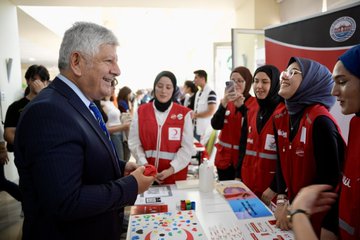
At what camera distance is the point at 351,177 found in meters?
0.97

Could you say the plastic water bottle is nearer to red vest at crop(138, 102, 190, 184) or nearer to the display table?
the display table

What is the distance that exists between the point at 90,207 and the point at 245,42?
3.80m

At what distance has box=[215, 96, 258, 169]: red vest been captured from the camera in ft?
7.57

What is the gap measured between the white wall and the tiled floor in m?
0.44

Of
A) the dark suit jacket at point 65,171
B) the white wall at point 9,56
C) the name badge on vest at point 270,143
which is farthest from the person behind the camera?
the white wall at point 9,56

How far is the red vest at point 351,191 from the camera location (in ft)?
3.11

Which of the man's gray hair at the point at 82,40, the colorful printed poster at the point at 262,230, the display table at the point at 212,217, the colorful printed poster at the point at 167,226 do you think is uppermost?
the man's gray hair at the point at 82,40

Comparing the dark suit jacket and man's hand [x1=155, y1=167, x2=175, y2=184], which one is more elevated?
the dark suit jacket

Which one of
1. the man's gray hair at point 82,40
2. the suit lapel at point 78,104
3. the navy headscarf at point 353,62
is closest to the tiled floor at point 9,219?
the suit lapel at point 78,104

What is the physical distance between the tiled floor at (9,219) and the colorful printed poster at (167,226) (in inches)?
75.7

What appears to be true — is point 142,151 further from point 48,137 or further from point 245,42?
point 245,42

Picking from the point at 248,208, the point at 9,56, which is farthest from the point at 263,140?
→ the point at 9,56

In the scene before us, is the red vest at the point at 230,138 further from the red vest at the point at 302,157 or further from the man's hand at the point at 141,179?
the man's hand at the point at 141,179

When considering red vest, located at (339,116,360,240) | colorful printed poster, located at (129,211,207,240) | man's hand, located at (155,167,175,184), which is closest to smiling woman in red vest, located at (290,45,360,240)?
red vest, located at (339,116,360,240)
